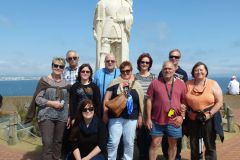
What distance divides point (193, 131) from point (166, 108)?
0.67 metres

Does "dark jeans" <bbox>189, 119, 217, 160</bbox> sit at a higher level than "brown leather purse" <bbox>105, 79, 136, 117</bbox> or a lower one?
lower

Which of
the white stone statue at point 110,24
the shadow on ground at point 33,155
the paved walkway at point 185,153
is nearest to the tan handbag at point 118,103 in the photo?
the paved walkway at point 185,153

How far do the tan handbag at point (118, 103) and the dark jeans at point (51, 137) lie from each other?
0.86 m

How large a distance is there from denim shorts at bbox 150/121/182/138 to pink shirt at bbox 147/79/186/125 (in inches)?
3.0

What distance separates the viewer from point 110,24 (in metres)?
10.5

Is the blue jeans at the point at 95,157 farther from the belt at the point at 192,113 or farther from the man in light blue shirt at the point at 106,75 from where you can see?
the belt at the point at 192,113

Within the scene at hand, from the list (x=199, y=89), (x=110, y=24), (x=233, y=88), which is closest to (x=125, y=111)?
(x=199, y=89)

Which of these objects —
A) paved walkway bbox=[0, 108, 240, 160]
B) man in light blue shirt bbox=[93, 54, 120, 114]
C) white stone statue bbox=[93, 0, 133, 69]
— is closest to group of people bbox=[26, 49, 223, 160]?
Answer: man in light blue shirt bbox=[93, 54, 120, 114]

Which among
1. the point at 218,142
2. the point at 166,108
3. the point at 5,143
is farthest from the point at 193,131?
the point at 5,143

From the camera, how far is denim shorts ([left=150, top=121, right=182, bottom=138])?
559 centimetres

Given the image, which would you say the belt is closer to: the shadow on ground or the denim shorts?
the denim shorts

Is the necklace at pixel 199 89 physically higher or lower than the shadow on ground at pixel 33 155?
higher

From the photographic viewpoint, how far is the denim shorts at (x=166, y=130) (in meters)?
5.59

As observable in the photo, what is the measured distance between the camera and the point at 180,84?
18.5 feet
